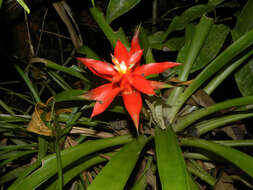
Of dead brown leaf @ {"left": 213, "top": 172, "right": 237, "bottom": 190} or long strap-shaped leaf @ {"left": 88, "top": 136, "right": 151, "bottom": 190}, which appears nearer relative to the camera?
long strap-shaped leaf @ {"left": 88, "top": 136, "right": 151, "bottom": 190}

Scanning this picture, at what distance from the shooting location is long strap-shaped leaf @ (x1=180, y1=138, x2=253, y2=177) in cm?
64

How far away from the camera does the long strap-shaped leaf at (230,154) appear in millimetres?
641

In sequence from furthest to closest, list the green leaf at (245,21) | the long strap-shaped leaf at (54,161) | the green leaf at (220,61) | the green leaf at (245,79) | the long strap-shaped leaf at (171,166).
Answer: the green leaf at (245,79) < the green leaf at (245,21) < the green leaf at (220,61) < the long strap-shaped leaf at (54,161) < the long strap-shaped leaf at (171,166)

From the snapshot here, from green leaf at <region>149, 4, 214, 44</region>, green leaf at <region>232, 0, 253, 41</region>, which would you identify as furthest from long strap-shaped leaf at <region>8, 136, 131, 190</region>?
green leaf at <region>232, 0, 253, 41</region>

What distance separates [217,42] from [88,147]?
0.74 m

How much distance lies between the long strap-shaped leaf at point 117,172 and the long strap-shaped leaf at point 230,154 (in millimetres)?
242

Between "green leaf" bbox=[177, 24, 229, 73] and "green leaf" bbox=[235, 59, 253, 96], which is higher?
"green leaf" bbox=[177, 24, 229, 73]

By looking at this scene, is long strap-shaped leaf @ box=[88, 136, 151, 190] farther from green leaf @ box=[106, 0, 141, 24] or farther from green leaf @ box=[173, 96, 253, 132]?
green leaf @ box=[106, 0, 141, 24]

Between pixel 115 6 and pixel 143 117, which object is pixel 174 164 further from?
pixel 115 6

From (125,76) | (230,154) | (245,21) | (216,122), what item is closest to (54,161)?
(125,76)

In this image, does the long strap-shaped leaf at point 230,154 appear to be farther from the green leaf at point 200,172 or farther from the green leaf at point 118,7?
the green leaf at point 118,7

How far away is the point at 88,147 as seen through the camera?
2.68ft

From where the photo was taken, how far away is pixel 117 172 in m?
0.65

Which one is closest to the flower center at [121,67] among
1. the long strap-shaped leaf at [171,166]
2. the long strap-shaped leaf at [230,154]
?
the long strap-shaped leaf at [171,166]
